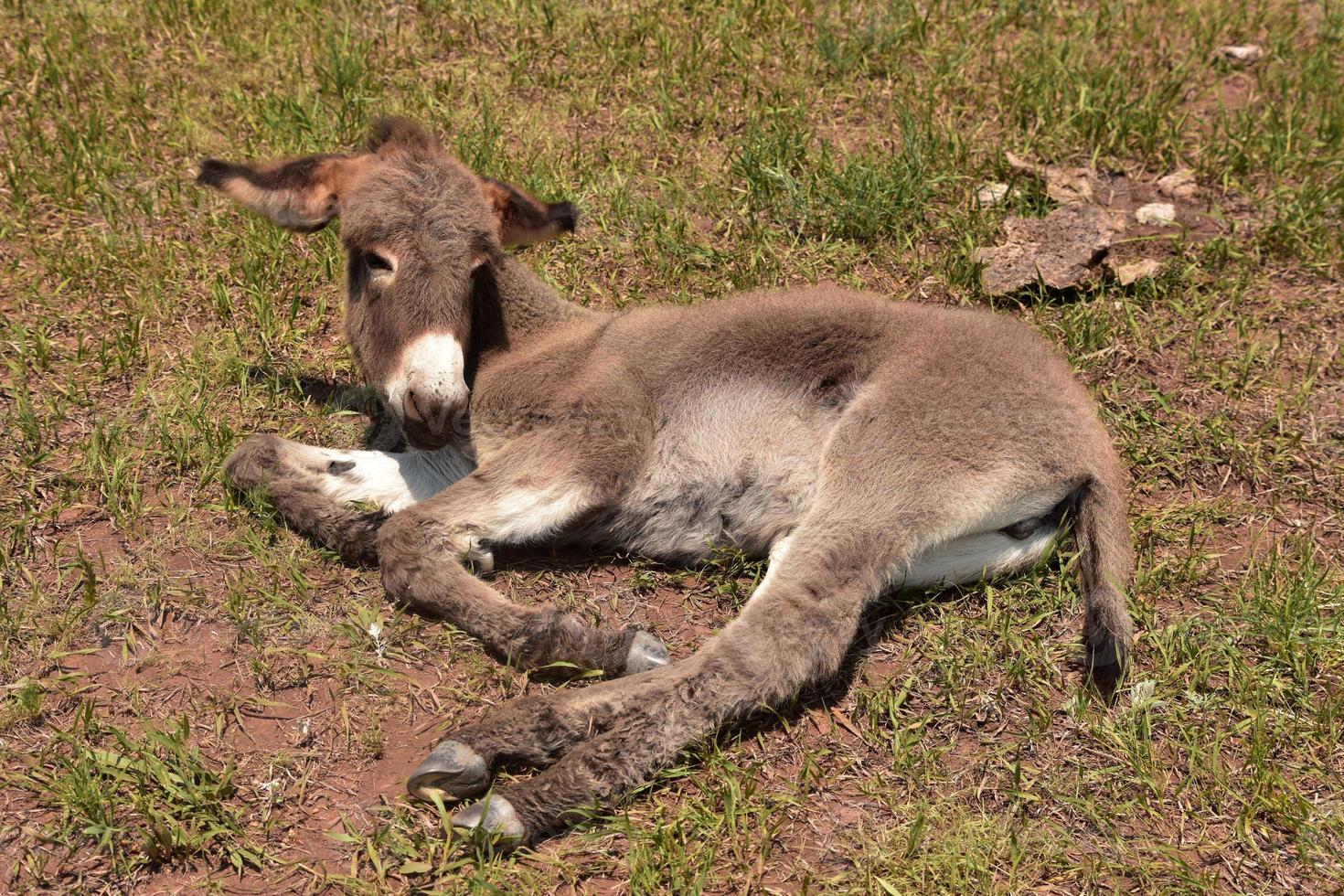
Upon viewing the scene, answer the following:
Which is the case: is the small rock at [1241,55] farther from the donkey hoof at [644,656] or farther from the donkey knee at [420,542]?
the donkey knee at [420,542]

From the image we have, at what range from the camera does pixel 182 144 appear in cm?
640

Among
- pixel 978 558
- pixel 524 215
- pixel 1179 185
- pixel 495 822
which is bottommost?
pixel 978 558

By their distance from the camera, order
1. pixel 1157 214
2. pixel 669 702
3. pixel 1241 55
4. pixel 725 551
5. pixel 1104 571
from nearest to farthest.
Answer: pixel 669 702
pixel 1104 571
pixel 725 551
pixel 1157 214
pixel 1241 55

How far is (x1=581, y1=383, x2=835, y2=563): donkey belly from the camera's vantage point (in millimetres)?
4434

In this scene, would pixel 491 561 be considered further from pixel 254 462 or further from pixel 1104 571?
pixel 1104 571

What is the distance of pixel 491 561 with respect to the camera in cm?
439

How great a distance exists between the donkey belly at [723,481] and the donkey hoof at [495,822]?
4.34 ft

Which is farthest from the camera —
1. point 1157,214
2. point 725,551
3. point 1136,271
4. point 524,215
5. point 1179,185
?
point 1179,185

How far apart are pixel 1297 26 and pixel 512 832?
7472mm

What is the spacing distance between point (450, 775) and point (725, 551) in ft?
4.87

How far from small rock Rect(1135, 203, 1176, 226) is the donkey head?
350 cm

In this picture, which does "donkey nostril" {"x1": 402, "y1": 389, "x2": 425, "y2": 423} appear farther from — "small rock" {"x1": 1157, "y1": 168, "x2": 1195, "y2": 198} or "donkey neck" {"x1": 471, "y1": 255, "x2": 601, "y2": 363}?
"small rock" {"x1": 1157, "y1": 168, "x2": 1195, "y2": 198}

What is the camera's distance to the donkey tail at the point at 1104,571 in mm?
4023

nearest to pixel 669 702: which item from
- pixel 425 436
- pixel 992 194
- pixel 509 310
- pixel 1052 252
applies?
pixel 425 436
